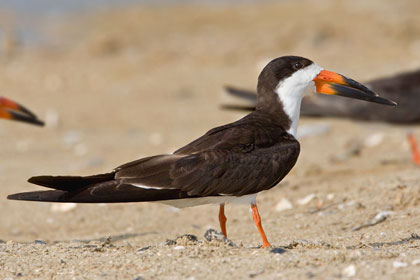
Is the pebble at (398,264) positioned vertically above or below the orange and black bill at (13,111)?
below

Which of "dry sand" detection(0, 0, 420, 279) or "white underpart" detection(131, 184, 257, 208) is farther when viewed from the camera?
"white underpart" detection(131, 184, 257, 208)

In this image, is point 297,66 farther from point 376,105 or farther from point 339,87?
point 376,105

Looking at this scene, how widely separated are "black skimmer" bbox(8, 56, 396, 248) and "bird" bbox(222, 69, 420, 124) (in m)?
3.75

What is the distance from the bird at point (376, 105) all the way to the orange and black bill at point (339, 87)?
11.2 ft

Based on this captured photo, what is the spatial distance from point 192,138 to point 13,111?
371 centimetres

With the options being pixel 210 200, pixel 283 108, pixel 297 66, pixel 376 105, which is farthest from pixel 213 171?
pixel 376 105

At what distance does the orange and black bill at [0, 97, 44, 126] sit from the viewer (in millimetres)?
6605

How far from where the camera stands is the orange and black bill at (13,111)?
6.61 metres

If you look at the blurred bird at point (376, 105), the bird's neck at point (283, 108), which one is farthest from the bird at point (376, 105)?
the bird's neck at point (283, 108)

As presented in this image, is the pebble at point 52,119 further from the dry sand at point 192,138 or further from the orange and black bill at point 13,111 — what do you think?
the orange and black bill at point 13,111

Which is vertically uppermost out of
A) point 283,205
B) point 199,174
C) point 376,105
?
point 376,105

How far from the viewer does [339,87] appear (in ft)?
17.9

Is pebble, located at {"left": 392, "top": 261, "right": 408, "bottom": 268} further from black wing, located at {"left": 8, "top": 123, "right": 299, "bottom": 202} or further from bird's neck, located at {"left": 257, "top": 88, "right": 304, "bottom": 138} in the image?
bird's neck, located at {"left": 257, "top": 88, "right": 304, "bottom": 138}

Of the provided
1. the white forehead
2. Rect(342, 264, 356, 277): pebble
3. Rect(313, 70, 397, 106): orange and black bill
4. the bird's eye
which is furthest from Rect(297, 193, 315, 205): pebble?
Rect(342, 264, 356, 277): pebble
